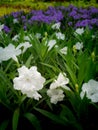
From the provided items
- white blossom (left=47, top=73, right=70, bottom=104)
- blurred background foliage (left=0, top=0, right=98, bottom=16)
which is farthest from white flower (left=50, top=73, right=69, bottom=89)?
blurred background foliage (left=0, top=0, right=98, bottom=16)

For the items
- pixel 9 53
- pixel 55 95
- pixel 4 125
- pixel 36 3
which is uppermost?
pixel 36 3

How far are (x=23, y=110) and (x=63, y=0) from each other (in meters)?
11.2

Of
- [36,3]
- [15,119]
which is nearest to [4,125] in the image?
[15,119]

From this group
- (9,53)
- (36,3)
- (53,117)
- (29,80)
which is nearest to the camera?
(29,80)

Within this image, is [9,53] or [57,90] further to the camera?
[9,53]

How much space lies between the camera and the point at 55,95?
1.79 m

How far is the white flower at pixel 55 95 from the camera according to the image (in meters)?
1.77

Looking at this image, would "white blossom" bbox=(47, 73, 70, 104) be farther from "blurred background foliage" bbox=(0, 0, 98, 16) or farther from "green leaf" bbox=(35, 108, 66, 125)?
"blurred background foliage" bbox=(0, 0, 98, 16)

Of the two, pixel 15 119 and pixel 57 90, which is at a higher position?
pixel 57 90

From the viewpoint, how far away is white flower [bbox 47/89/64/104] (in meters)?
1.77

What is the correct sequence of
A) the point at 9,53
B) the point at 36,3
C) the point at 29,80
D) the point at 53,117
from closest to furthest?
the point at 29,80, the point at 53,117, the point at 9,53, the point at 36,3

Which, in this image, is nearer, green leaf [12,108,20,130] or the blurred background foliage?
green leaf [12,108,20,130]

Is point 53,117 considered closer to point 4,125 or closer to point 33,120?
point 33,120

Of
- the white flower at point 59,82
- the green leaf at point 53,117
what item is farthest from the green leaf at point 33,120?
the white flower at point 59,82
